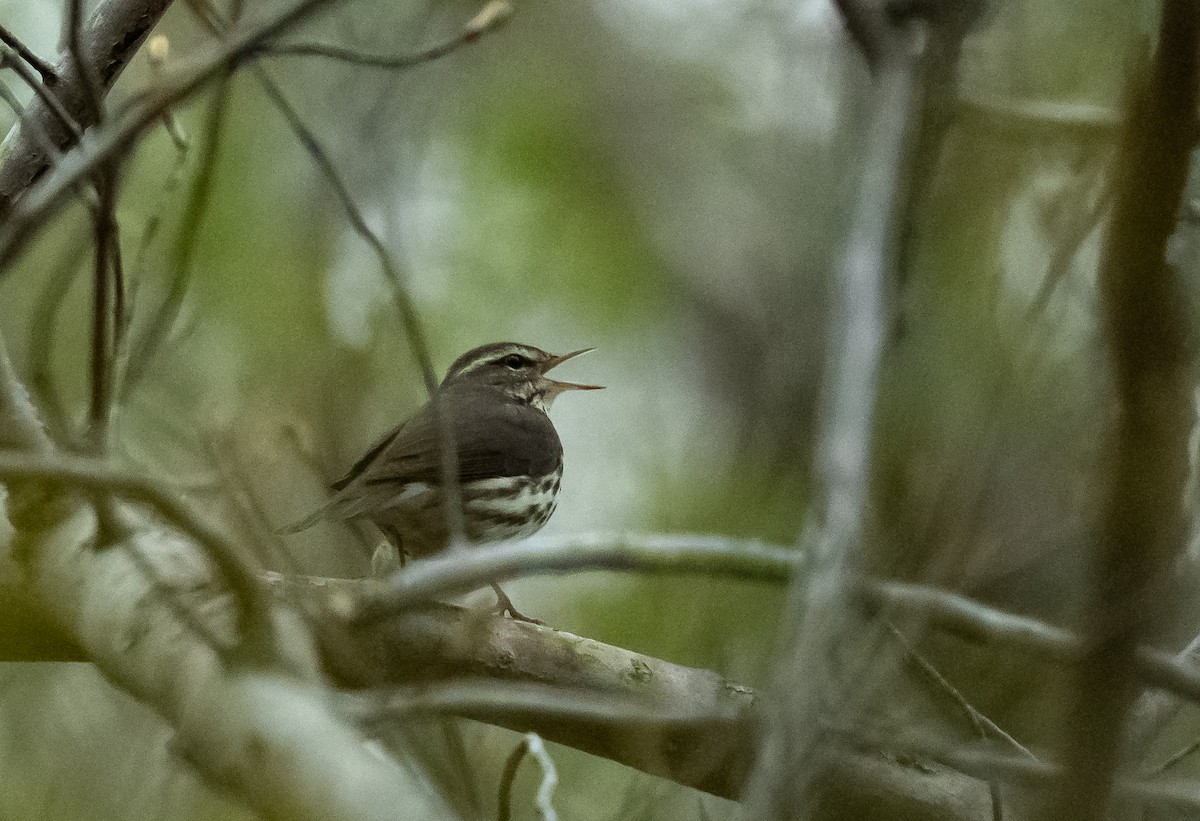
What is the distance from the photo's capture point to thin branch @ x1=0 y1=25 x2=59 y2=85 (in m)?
2.95

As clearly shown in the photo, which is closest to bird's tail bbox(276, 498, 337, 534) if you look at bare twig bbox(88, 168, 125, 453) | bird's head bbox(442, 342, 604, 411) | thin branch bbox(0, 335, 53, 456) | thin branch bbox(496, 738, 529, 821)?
thin branch bbox(0, 335, 53, 456)

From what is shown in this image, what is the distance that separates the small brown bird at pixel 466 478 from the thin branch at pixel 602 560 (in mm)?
1943

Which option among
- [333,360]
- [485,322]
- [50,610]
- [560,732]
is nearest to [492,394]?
[333,360]

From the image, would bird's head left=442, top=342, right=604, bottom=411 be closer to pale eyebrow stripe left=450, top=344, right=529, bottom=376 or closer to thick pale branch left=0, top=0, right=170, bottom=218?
pale eyebrow stripe left=450, top=344, right=529, bottom=376

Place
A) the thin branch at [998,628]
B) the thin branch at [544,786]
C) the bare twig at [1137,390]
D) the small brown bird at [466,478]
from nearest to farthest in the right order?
the bare twig at [1137,390]
the thin branch at [998,628]
the thin branch at [544,786]
the small brown bird at [466,478]

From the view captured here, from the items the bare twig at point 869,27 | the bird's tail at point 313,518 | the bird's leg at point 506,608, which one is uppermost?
the bare twig at point 869,27

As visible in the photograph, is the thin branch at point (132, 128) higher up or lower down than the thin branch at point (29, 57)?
lower down

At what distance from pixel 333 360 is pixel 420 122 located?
1799 mm

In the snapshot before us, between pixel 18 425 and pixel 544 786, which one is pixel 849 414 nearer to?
pixel 544 786

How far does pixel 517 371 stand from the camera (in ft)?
19.6

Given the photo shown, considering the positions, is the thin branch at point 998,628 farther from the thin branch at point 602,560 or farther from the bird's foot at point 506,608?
the bird's foot at point 506,608

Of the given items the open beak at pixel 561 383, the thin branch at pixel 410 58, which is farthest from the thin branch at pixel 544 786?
the open beak at pixel 561 383

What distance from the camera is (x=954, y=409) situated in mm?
5336

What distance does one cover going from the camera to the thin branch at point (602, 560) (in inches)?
74.1
